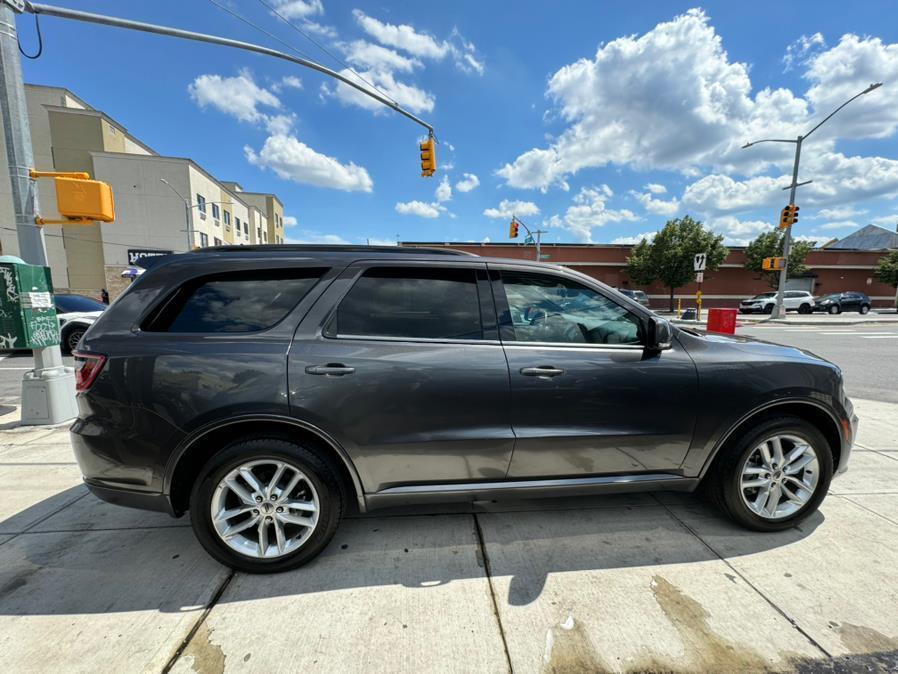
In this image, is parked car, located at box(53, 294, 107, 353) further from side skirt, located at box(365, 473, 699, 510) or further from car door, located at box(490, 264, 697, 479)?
car door, located at box(490, 264, 697, 479)

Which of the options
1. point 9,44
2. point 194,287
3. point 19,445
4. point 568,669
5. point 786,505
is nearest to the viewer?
point 568,669

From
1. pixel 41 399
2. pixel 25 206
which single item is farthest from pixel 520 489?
pixel 25 206

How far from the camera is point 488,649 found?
1.82 m

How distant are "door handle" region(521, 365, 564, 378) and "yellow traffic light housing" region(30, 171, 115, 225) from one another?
4.75 metres

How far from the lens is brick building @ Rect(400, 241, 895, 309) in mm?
33344

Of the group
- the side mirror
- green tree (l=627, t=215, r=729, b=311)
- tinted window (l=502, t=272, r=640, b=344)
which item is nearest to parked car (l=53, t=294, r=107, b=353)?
tinted window (l=502, t=272, r=640, b=344)

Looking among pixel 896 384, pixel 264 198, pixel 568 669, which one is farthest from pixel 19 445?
pixel 264 198

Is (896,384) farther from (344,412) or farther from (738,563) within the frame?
(344,412)

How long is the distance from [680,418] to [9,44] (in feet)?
25.8

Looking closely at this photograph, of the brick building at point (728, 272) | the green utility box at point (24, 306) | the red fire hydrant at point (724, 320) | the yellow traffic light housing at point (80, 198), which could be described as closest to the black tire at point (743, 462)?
the red fire hydrant at point (724, 320)

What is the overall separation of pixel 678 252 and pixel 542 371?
106 feet

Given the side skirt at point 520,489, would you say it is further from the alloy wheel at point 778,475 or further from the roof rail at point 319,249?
the roof rail at point 319,249

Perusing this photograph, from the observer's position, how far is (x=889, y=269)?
Result: 106 feet

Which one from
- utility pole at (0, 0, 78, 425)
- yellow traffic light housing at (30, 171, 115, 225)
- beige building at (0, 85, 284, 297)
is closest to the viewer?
yellow traffic light housing at (30, 171, 115, 225)
